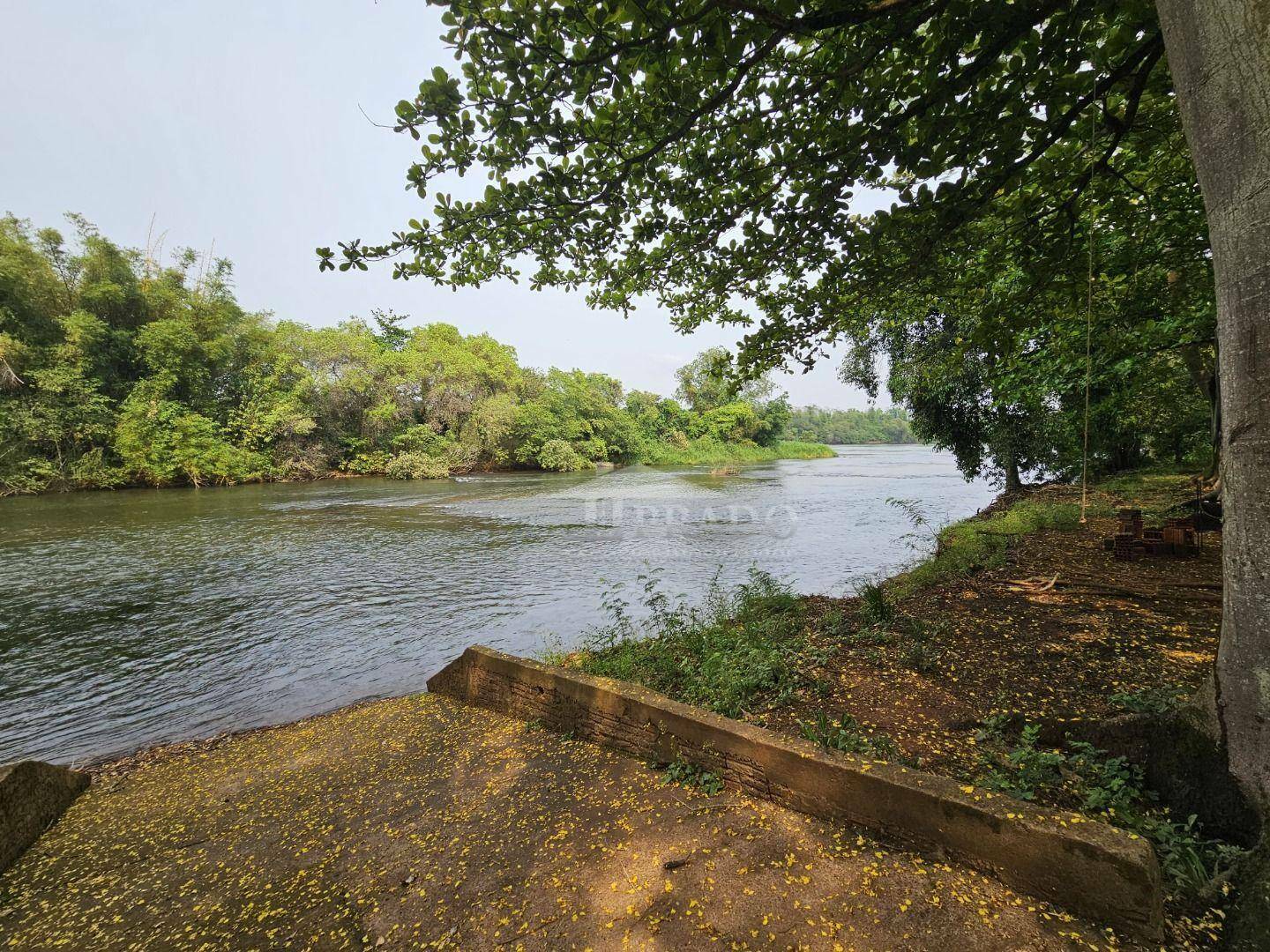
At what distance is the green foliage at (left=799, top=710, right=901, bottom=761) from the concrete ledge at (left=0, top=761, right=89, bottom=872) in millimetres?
4631

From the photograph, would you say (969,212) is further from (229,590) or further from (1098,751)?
(229,590)

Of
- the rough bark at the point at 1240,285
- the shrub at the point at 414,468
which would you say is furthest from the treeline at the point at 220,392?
the rough bark at the point at 1240,285

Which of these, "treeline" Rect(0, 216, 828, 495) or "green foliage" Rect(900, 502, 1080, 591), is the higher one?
"treeline" Rect(0, 216, 828, 495)

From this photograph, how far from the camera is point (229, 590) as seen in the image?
922cm

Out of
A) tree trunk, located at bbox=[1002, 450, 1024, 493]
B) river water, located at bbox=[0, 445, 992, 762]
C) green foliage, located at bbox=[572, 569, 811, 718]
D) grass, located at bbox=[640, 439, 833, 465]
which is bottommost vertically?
river water, located at bbox=[0, 445, 992, 762]

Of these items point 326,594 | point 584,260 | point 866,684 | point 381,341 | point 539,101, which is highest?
point 381,341

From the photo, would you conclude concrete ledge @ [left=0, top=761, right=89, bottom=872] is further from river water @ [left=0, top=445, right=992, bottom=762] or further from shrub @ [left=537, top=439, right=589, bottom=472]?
shrub @ [left=537, top=439, right=589, bottom=472]

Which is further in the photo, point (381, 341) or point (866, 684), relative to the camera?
point (381, 341)

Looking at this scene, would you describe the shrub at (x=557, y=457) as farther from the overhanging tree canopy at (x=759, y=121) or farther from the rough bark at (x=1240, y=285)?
the rough bark at (x=1240, y=285)

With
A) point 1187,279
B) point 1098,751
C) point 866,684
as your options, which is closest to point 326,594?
point 866,684

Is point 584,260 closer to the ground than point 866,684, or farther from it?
farther from it

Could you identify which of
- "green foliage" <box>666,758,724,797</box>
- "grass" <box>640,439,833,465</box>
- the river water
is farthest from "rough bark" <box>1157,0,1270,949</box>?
"grass" <box>640,439,833,465</box>

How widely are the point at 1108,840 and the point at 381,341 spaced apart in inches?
2084

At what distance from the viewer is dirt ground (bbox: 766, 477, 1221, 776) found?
9.48 feet
